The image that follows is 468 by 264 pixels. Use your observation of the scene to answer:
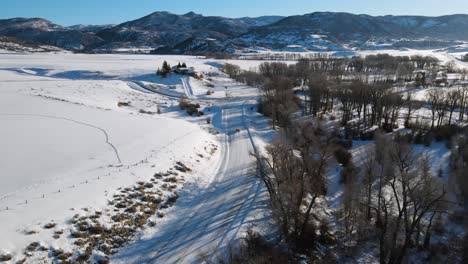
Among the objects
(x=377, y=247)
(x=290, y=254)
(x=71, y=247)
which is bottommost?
(x=377, y=247)

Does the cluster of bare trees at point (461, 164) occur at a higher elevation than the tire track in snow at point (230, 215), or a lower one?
lower

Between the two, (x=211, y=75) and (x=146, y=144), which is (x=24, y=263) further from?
(x=211, y=75)

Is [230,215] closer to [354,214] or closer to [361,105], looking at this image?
[354,214]

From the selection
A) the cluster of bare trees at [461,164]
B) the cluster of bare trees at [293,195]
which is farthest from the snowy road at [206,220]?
the cluster of bare trees at [461,164]

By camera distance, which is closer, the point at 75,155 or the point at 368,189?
the point at 75,155

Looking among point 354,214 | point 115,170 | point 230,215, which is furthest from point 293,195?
point 115,170

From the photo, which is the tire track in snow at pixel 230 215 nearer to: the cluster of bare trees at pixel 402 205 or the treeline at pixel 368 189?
the treeline at pixel 368 189

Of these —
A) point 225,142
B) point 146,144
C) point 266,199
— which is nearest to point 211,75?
point 225,142

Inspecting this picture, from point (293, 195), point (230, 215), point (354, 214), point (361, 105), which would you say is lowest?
point (354, 214)
